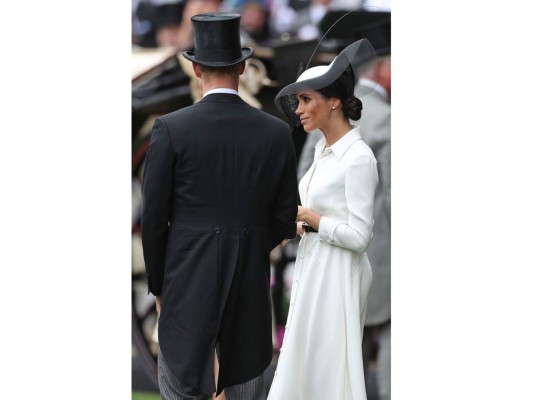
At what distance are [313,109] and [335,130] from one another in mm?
140

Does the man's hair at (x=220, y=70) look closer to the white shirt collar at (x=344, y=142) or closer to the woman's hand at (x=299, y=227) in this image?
the white shirt collar at (x=344, y=142)

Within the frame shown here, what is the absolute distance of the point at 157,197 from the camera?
168 inches

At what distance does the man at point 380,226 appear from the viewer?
200 inches

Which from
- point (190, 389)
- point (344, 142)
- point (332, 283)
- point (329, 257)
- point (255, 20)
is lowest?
point (190, 389)

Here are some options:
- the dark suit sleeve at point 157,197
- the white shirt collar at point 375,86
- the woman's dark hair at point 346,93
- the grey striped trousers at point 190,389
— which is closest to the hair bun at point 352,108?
the woman's dark hair at point 346,93

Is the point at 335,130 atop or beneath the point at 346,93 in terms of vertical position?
beneath

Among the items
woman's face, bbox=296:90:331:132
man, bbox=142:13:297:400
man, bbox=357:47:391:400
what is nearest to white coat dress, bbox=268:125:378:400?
woman's face, bbox=296:90:331:132

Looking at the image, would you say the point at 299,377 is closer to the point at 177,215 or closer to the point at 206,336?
the point at 206,336

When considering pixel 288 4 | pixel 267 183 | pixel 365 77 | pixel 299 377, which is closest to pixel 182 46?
pixel 288 4

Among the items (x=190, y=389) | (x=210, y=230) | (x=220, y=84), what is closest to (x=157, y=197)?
(x=210, y=230)

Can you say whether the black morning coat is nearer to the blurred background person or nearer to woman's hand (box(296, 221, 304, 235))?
woman's hand (box(296, 221, 304, 235))

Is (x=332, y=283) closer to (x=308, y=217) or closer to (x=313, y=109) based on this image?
(x=308, y=217)

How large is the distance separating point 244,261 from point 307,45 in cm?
140

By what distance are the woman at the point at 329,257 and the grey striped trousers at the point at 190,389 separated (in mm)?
477
